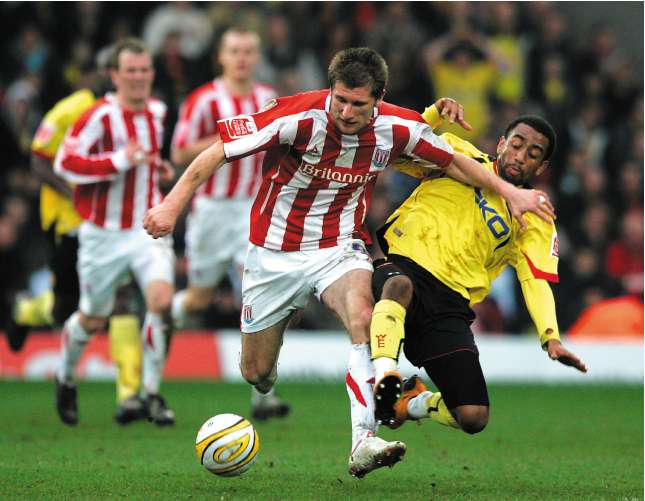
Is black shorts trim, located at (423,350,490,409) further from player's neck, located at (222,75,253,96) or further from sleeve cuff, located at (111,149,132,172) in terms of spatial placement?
player's neck, located at (222,75,253,96)

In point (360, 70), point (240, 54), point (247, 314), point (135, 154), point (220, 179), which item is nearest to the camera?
point (360, 70)

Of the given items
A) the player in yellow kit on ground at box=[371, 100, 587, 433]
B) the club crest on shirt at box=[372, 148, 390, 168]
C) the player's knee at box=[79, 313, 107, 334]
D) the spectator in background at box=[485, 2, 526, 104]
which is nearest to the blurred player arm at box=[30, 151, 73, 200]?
the player's knee at box=[79, 313, 107, 334]

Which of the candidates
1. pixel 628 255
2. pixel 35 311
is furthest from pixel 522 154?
pixel 628 255

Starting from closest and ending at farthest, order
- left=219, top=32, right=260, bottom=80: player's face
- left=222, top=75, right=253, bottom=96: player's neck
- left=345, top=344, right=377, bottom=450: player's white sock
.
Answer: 1. left=345, top=344, right=377, bottom=450: player's white sock
2. left=219, top=32, right=260, bottom=80: player's face
3. left=222, top=75, right=253, bottom=96: player's neck

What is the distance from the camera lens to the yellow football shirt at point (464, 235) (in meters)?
7.00

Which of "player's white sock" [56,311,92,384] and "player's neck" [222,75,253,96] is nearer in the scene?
"player's white sock" [56,311,92,384]

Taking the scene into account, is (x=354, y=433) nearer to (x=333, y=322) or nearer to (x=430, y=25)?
(x=333, y=322)

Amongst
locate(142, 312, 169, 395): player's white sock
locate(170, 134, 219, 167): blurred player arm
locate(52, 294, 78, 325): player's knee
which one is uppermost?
locate(170, 134, 219, 167): blurred player arm

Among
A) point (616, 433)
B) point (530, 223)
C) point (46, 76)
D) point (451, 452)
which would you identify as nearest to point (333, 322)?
point (46, 76)

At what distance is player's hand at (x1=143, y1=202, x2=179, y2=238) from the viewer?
20.1 ft

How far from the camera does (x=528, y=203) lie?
21.8ft

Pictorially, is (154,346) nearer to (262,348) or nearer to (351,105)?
(262,348)

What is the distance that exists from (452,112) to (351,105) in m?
0.65

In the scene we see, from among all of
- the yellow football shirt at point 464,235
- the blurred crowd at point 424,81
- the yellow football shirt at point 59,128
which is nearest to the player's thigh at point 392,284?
the yellow football shirt at point 464,235
